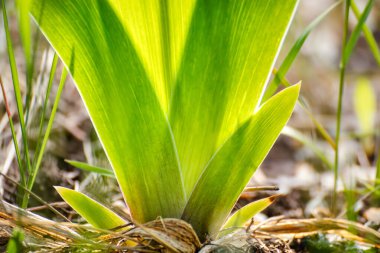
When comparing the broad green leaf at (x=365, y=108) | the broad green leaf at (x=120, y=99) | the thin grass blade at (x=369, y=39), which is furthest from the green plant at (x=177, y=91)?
the broad green leaf at (x=365, y=108)

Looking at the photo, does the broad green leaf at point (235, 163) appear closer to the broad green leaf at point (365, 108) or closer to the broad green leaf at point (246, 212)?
the broad green leaf at point (246, 212)

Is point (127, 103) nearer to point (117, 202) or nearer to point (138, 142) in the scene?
point (138, 142)

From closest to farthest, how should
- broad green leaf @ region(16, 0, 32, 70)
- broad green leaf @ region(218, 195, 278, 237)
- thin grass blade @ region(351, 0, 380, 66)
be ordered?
broad green leaf @ region(16, 0, 32, 70) < broad green leaf @ region(218, 195, 278, 237) < thin grass blade @ region(351, 0, 380, 66)

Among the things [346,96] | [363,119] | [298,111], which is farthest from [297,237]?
[346,96]

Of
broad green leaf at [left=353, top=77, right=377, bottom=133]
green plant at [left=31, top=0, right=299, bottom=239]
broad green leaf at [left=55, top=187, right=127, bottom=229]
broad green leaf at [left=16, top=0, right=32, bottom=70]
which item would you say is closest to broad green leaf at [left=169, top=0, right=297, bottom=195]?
green plant at [left=31, top=0, right=299, bottom=239]

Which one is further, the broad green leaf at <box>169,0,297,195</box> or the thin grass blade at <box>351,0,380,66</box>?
the thin grass blade at <box>351,0,380,66</box>

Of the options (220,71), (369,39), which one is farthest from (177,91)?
(369,39)

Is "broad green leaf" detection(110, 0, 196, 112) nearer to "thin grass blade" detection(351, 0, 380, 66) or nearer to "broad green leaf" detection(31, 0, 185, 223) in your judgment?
"broad green leaf" detection(31, 0, 185, 223)
